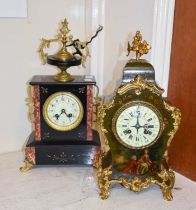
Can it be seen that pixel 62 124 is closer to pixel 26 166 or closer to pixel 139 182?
pixel 26 166

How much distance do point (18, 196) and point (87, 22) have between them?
728 mm

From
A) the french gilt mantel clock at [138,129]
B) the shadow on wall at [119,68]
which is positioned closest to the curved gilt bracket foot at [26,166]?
the french gilt mantel clock at [138,129]

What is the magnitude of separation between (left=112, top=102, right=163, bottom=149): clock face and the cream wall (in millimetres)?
300

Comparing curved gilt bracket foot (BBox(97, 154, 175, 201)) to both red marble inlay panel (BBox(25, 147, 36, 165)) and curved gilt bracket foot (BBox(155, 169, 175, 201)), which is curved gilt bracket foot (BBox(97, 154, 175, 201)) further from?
red marble inlay panel (BBox(25, 147, 36, 165))

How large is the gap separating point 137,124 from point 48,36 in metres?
0.56

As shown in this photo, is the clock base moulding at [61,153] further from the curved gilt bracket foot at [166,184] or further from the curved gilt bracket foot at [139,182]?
the curved gilt bracket foot at [166,184]

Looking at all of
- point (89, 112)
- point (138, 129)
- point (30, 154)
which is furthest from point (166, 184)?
point (30, 154)

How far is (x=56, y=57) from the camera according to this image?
1116mm

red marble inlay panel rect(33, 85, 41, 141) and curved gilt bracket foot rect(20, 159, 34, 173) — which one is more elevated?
red marble inlay panel rect(33, 85, 41, 141)

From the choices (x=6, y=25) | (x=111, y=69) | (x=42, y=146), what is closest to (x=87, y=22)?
(x=111, y=69)

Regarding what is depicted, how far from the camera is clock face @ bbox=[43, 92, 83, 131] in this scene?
44.6 inches

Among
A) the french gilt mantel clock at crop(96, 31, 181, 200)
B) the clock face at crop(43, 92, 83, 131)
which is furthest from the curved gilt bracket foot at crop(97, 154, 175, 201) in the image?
the clock face at crop(43, 92, 83, 131)

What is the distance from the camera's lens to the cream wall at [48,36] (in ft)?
4.07

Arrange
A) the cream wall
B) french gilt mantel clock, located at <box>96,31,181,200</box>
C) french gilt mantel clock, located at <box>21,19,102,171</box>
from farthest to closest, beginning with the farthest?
the cream wall
french gilt mantel clock, located at <box>21,19,102,171</box>
french gilt mantel clock, located at <box>96,31,181,200</box>
